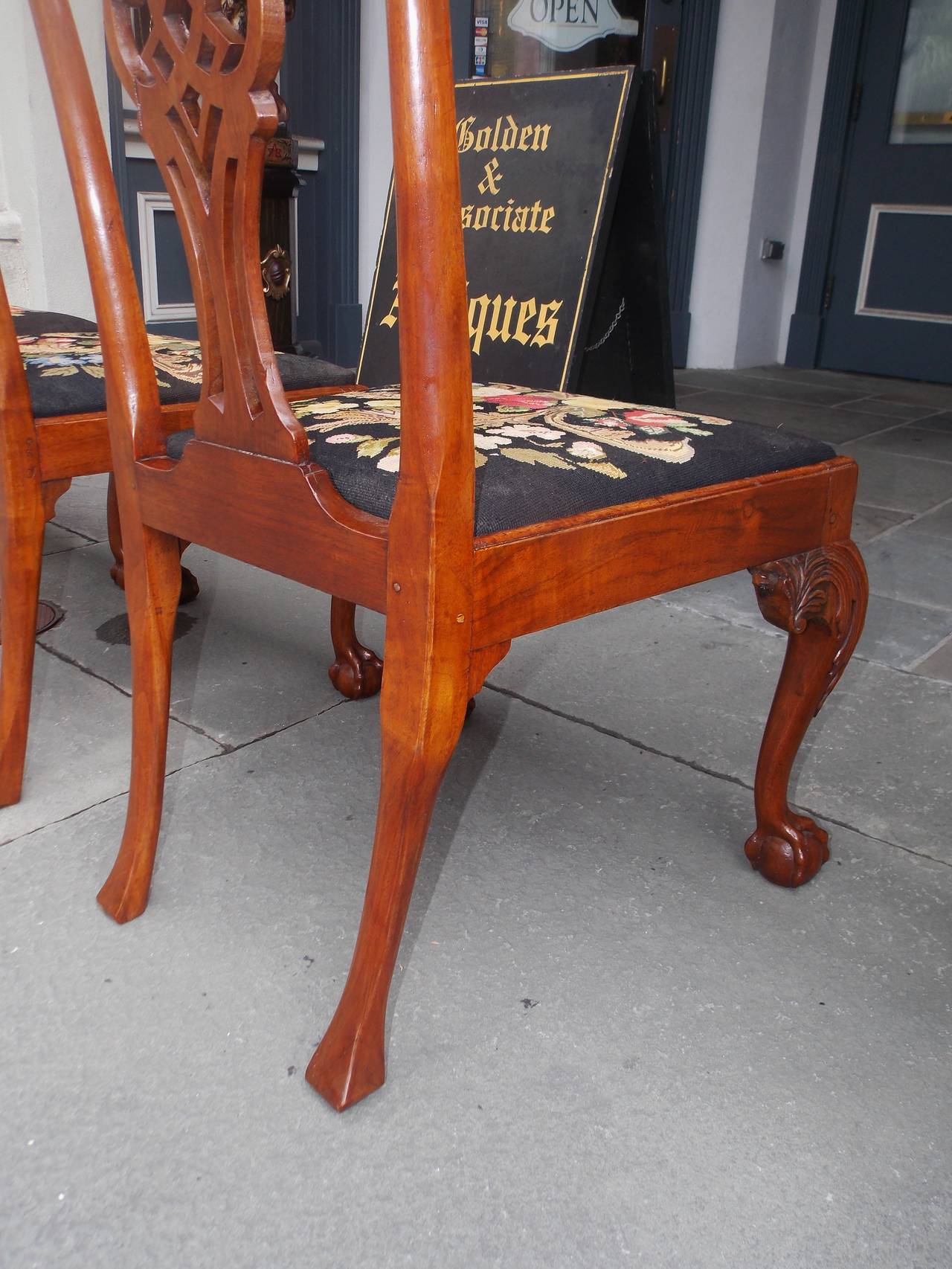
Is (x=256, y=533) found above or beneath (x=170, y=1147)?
above

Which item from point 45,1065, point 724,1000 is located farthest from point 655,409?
point 45,1065

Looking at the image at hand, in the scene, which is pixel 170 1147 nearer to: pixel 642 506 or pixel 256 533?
pixel 256 533

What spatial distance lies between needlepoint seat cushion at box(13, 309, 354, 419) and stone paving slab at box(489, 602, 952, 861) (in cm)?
59

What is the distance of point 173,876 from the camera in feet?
3.92

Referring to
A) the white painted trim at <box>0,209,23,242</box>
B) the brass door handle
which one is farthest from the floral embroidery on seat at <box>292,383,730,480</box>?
the brass door handle

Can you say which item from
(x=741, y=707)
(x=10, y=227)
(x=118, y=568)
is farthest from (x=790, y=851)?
(x=10, y=227)

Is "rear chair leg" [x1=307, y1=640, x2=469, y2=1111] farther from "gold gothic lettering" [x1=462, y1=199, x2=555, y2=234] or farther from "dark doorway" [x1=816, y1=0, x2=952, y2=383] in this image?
"dark doorway" [x1=816, y1=0, x2=952, y2=383]

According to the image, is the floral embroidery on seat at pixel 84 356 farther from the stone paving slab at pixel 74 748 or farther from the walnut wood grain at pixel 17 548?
the stone paving slab at pixel 74 748

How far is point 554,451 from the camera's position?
0.93 m

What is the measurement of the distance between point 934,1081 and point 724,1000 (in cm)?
19

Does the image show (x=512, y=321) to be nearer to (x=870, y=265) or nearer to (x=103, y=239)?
(x=103, y=239)

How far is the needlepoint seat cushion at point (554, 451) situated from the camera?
33.0 inches

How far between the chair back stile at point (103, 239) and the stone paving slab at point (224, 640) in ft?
1.98

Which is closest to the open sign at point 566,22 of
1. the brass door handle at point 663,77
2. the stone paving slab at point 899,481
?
the brass door handle at point 663,77
